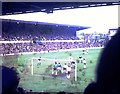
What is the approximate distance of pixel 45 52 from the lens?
6.82 feet

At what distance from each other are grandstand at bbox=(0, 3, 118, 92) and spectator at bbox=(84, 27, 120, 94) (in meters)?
1.79

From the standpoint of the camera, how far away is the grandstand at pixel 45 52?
81.0 inches

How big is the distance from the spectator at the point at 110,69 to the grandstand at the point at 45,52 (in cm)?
179

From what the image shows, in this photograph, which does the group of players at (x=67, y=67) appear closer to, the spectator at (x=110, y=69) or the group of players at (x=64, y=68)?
the group of players at (x=64, y=68)

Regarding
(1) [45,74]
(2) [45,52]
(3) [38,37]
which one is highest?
(3) [38,37]

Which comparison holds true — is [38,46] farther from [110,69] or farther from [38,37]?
[110,69]

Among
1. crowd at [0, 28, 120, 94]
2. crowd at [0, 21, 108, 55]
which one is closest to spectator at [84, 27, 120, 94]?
crowd at [0, 28, 120, 94]

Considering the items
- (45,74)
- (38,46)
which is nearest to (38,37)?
(38,46)

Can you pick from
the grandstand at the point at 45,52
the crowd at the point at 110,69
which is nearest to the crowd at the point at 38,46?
the grandstand at the point at 45,52

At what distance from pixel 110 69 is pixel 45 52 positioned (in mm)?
1856

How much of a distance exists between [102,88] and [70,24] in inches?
73.8

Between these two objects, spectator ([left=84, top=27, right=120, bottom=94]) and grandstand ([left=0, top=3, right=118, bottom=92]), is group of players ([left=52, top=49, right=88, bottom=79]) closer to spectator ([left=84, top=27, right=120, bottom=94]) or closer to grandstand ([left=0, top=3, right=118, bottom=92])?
grandstand ([left=0, top=3, right=118, bottom=92])

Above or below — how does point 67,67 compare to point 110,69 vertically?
below

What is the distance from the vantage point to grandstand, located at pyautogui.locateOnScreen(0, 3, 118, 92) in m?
2.06
